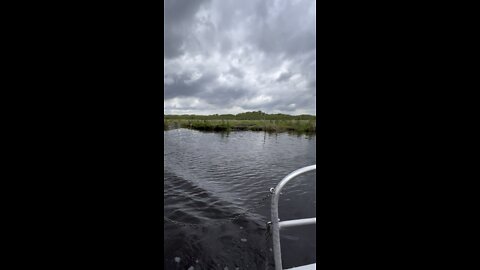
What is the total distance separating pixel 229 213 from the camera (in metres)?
8.25

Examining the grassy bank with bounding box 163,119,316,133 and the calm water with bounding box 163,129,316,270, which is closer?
the calm water with bounding box 163,129,316,270

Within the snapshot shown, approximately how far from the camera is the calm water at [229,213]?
550 centimetres

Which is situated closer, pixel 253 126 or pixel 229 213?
pixel 229 213

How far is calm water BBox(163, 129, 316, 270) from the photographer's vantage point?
550 centimetres

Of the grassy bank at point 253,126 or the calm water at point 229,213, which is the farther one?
the grassy bank at point 253,126
